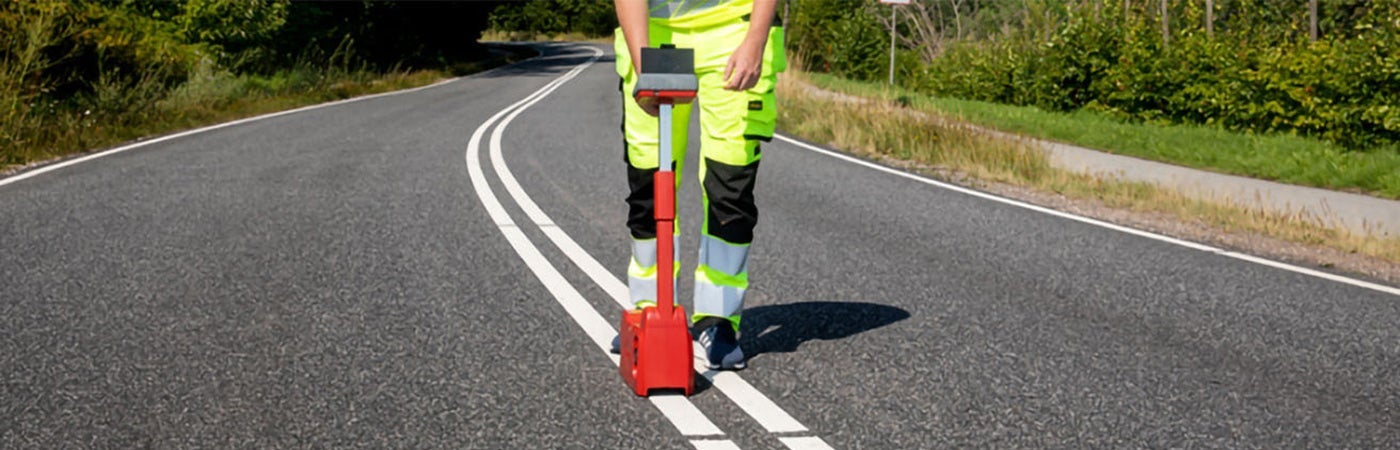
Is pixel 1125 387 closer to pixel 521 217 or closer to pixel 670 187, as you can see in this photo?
pixel 670 187

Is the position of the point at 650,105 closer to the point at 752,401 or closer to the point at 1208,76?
the point at 752,401

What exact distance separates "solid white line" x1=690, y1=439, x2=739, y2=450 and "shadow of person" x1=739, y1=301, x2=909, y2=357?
120cm

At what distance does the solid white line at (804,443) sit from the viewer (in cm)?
418

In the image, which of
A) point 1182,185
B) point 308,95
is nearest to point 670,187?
point 1182,185

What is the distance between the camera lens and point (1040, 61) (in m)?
24.1

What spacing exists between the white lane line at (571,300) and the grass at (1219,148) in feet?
25.8

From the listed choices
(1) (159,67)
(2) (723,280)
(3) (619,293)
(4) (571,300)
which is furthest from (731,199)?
(1) (159,67)

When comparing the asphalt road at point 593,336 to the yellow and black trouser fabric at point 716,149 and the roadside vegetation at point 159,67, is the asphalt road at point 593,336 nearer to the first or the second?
the yellow and black trouser fabric at point 716,149

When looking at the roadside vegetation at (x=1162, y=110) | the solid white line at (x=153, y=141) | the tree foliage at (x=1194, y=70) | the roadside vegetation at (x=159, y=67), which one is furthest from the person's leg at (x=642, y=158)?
the tree foliage at (x=1194, y=70)

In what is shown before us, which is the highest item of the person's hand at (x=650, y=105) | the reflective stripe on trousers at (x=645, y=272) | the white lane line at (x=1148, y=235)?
the person's hand at (x=650, y=105)

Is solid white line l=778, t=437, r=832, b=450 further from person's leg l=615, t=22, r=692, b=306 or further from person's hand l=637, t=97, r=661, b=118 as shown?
person's hand l=637, t=97, r=661, b=118

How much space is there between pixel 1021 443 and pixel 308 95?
24565 mm

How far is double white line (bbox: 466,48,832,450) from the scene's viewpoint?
14.2 feet

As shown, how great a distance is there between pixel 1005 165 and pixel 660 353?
990 cm
